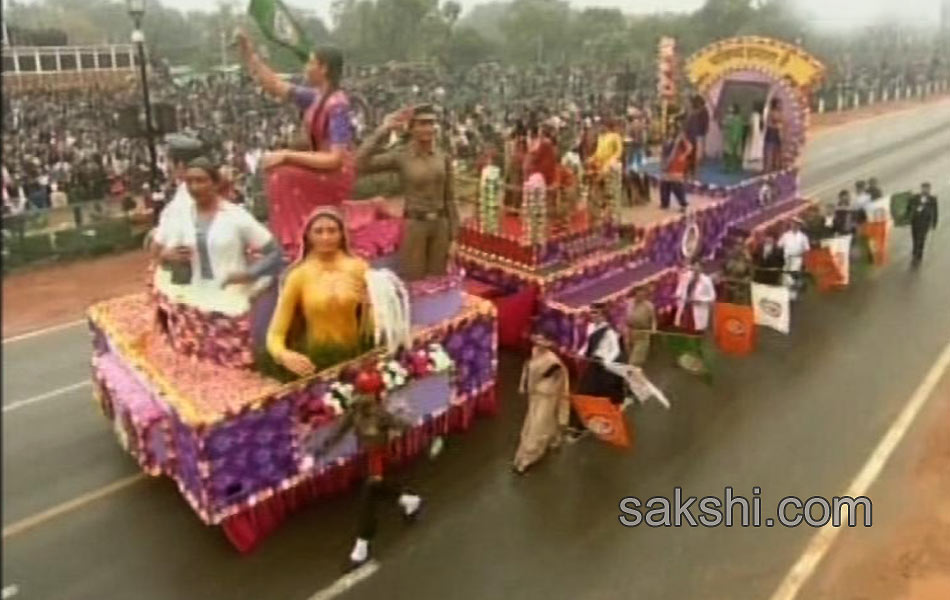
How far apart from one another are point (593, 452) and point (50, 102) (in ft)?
61.5

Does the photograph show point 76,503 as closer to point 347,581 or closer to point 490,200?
point 347,581

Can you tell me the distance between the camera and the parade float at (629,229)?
35.1 ft

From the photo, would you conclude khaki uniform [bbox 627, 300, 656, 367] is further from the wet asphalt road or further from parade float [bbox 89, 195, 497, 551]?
parade float [bbox 89, 195, 497, 551]

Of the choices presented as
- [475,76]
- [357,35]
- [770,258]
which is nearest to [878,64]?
[475,76]

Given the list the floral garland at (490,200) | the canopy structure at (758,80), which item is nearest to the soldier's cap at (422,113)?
the floral garland at (490,200)

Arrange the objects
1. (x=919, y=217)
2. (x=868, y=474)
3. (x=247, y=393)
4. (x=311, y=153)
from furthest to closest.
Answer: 1. (x=919, y=217)
2. (x=868, y=474)
3. (x=311, y=153)
4. (x=247, y=393)

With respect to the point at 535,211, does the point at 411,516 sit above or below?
below

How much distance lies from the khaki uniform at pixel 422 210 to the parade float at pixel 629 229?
1696 mm

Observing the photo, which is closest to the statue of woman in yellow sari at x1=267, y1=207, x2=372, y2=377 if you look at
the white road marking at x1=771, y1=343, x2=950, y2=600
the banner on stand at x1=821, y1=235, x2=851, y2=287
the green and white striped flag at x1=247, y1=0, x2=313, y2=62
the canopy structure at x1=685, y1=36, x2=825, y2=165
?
the green and white striped flag at x1=247, y1=0, x2=313, y2=62

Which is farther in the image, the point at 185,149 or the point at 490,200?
the point at 490,200

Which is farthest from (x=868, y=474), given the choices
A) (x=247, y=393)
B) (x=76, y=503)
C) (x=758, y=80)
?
(x=758, y=80)

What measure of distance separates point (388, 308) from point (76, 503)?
3109 mm

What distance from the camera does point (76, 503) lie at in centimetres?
771

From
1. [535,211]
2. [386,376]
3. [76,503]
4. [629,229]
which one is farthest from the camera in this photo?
[629,229]
